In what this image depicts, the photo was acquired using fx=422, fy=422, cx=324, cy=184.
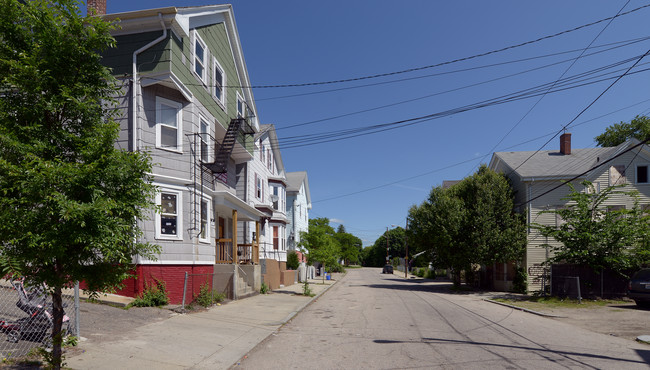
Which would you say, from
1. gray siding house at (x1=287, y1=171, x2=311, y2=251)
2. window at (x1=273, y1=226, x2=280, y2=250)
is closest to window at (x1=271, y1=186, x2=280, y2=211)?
window at (x1=273, y1=226, x2=280, y2=250)

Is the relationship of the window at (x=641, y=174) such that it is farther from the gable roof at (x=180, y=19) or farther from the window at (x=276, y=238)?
the window at (x=276, y=238)

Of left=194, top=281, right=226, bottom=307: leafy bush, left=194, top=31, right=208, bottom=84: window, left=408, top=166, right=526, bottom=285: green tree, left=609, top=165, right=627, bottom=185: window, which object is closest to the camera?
left=194, top=281, right=226, bottom=307: leafy bush

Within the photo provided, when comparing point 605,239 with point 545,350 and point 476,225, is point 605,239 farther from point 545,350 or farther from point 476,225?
point 545,350

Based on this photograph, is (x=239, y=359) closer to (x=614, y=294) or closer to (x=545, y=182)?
(x=614, y=294)

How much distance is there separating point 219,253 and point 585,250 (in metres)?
16.6

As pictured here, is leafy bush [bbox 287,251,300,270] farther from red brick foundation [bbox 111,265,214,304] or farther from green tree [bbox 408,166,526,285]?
red brick foundation [bbox 111,265,214,304]

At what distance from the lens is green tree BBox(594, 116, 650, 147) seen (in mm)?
44562

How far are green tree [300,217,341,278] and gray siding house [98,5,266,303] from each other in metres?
12.0

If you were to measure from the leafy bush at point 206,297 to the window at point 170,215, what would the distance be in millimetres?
1984

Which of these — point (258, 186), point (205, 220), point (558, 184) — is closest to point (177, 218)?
point (205, 220)

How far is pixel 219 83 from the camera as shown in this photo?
782 inches

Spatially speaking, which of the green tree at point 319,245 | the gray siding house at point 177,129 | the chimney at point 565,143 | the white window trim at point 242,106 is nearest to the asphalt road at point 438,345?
the gray siding house at point 177,129

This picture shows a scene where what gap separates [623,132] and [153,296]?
53458 millimetres

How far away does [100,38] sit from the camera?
559cm
